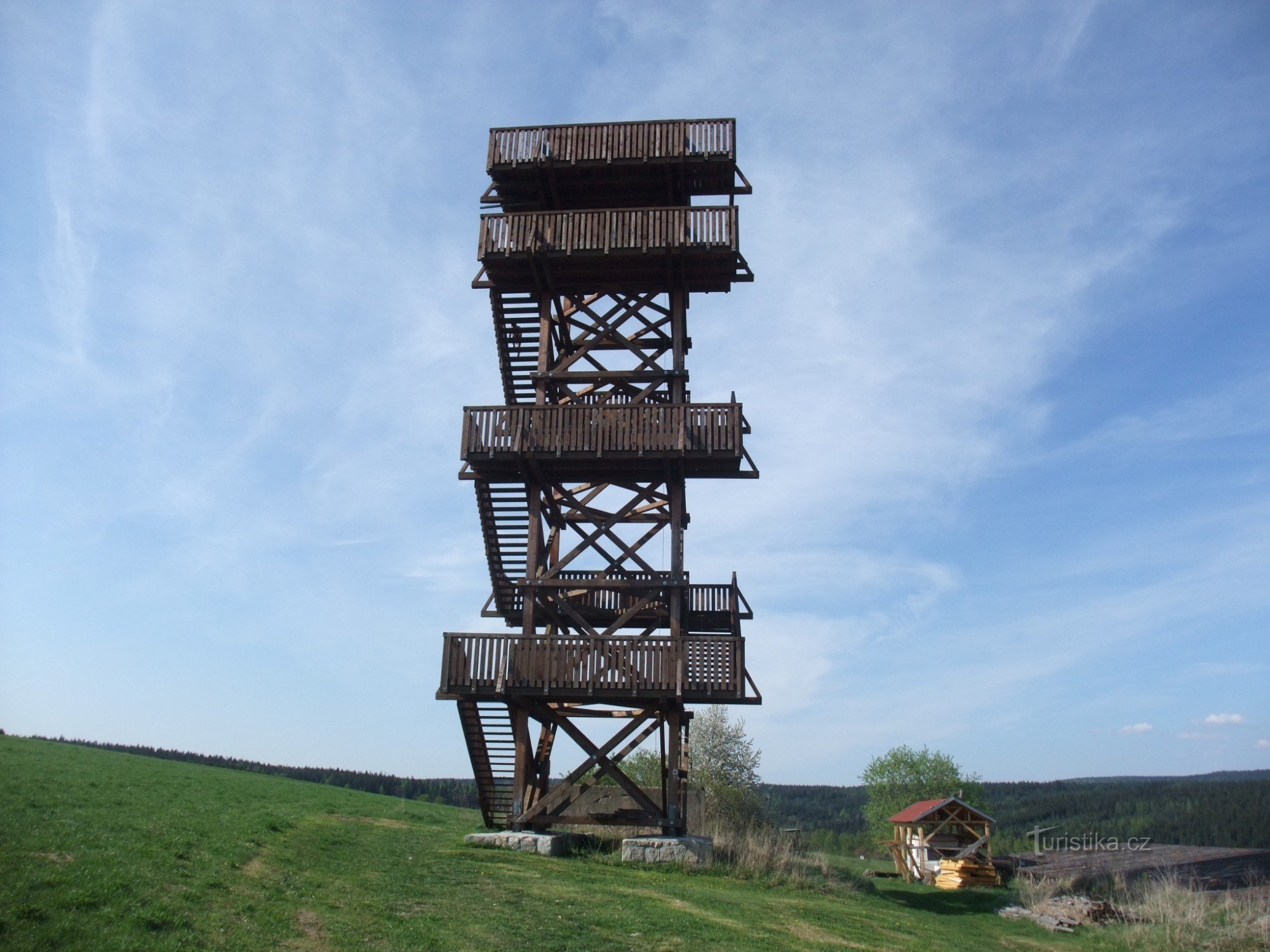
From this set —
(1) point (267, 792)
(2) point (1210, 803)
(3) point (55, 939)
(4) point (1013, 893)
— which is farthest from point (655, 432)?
(2) point (1210, 803)

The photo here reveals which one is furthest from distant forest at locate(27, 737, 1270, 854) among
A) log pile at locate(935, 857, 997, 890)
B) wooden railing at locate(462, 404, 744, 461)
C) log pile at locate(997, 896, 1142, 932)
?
wooden railing at locate(462, 404, 744, 461)

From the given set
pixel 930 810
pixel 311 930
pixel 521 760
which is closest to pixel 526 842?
pixel 521 760

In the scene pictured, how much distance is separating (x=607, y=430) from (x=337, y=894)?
10331 mm

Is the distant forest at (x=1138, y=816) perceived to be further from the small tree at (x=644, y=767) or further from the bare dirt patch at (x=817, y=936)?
the bare dirt patch at (x=817, y=936)

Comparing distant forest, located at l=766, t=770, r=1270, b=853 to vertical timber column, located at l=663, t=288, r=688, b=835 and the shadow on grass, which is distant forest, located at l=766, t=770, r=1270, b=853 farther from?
vertical timber column, located at l=663, t=288, r=688, b=835

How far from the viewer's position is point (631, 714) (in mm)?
17953

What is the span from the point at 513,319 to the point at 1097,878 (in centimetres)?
2473

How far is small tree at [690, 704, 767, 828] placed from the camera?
3550 centimetres

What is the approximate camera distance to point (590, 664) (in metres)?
17.2

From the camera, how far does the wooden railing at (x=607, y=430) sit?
1830 cm

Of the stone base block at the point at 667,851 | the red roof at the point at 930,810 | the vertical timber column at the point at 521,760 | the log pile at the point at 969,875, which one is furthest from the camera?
the red roof at the point at 930,810

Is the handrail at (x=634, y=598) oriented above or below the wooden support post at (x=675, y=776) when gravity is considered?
above

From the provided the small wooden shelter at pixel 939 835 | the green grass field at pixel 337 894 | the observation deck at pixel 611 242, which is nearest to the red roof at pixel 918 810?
the small wooden shelter at pixel 939 835

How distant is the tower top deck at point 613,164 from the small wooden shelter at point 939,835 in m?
26.4
